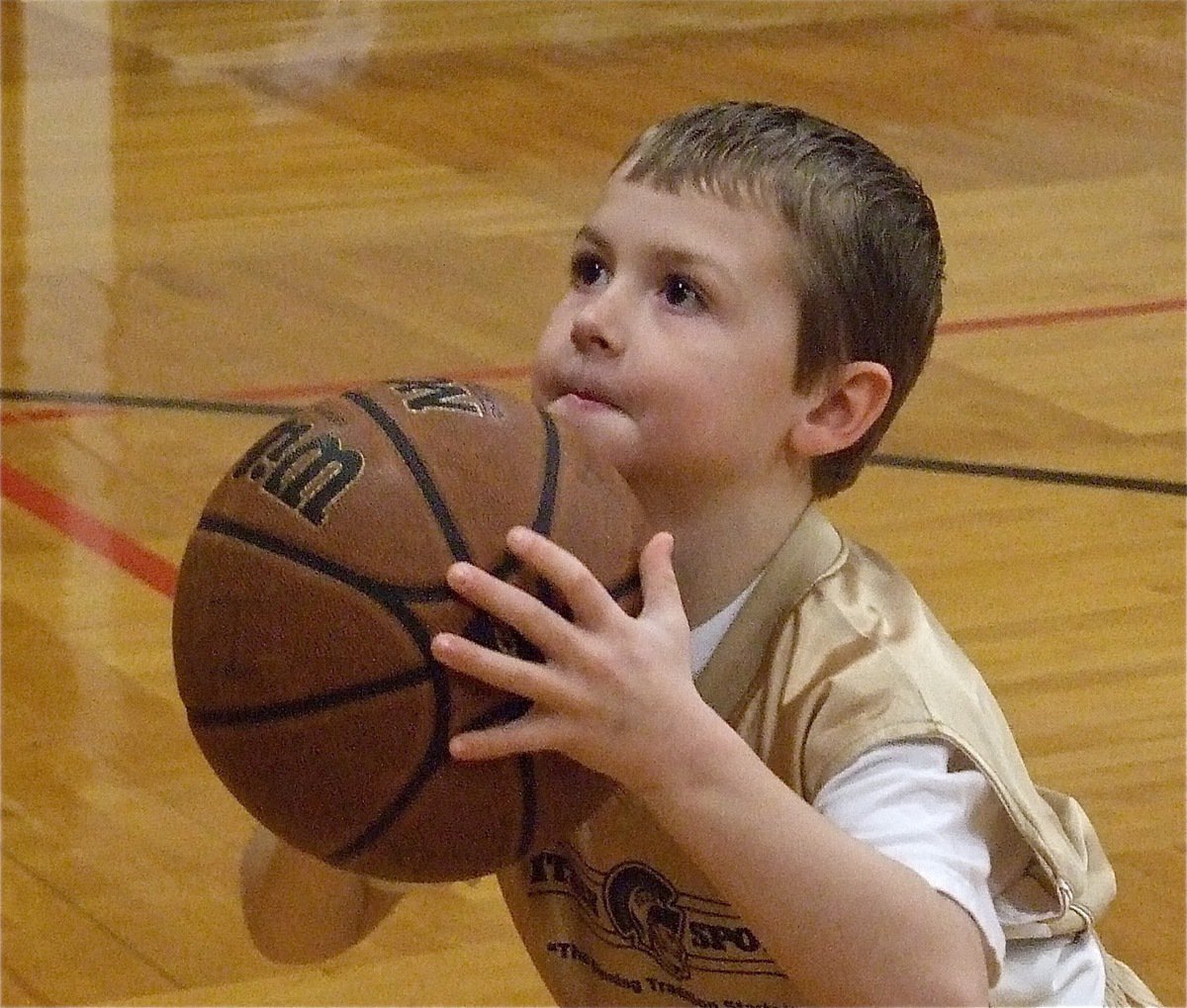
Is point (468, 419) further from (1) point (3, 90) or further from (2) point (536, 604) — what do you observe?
(1) point (3, 90)

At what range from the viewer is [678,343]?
5.26 ft

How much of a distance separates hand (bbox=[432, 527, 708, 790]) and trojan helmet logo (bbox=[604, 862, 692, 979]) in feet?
0.88

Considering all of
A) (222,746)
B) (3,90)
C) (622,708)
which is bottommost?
(3,90)

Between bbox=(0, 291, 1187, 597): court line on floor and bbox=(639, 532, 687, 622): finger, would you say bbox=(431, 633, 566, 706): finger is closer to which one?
bbox=(639, 532, 687, 622): finger

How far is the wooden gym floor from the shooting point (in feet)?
8.43

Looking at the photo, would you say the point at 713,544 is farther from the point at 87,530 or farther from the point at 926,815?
the point at 87,530

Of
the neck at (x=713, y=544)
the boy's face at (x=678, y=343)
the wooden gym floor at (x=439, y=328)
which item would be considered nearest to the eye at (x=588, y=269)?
the boy's face at (x=678, y=343)

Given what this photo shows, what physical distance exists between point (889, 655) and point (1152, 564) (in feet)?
6.20

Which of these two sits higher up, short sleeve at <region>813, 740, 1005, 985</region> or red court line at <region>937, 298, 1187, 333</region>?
short sleeve at <region>813, 740, 1005, 985</region>

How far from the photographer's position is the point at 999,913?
168cm

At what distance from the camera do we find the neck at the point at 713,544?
65.1 inches

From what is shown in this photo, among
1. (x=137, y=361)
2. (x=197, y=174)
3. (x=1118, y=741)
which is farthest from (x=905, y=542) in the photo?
(x=197, y=174)

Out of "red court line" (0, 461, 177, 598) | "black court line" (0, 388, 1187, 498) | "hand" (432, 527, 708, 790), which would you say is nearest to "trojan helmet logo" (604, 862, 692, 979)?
"hand" (432, 527, 708, 790)

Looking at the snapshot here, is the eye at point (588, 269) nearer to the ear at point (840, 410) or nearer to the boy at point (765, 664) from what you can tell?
the boy at point (765, 664)
